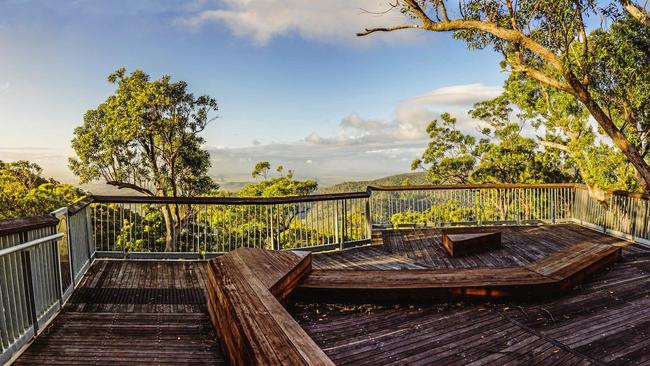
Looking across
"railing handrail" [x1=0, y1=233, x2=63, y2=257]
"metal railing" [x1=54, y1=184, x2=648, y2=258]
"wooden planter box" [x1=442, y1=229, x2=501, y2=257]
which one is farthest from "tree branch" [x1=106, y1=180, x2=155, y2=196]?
"wooden planter box" [x1=442, y1=229, x2=501, y2=257]

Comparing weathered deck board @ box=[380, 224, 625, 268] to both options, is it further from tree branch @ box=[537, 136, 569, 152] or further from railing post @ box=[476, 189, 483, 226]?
tree branch @ box=[537, 136, 569, 152]

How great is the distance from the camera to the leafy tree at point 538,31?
32.2ft

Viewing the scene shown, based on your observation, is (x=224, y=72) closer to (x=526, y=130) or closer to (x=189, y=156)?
(x=189, y=156)

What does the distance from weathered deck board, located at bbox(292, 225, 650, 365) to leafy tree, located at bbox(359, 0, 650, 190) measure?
22.9 ft

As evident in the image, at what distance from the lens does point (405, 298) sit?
398 cm

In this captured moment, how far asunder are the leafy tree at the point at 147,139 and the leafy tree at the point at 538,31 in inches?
529

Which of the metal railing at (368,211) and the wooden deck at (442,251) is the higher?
the metal railing at (368,211)

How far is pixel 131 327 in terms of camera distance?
3465mm

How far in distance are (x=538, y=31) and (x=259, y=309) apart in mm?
12805

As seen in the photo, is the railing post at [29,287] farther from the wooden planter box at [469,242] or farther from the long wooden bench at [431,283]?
the wooden planter box at [469,242]

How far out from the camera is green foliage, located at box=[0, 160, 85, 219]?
23422 millimetres

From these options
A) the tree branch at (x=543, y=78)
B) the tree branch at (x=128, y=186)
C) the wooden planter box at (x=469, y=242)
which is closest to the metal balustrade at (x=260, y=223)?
the wooden planter box at (x=469, y=242)

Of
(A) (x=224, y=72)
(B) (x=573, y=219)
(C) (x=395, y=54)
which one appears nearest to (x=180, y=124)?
(A) (x=224, y=72)

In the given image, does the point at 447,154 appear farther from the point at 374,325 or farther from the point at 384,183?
the point at 374,325
